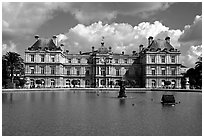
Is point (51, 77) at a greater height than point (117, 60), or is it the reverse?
point (117, 60)

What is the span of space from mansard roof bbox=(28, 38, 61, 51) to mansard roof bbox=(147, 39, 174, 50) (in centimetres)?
2120

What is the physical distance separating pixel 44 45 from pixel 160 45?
26391 millimetres

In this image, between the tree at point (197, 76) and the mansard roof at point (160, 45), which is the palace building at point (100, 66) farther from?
the tree at point (197, 76)

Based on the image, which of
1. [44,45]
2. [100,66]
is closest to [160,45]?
[100,66]

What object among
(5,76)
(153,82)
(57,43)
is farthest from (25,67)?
(153,82)

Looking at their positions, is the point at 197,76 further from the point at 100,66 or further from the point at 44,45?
the point at 44,45

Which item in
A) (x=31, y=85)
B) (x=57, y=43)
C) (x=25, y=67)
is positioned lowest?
(x=31, y=85)

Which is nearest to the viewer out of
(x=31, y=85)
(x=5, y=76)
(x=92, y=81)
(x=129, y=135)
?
(x=129, y=135)

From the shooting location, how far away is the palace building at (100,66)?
62125 millimetres

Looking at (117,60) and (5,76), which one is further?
(117,60)

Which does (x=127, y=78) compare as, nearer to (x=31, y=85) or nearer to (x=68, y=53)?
(x=68, y=53)

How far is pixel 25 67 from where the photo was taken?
62.1 meters

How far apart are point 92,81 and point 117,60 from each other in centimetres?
772

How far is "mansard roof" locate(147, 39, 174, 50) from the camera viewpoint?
64.6 meters
